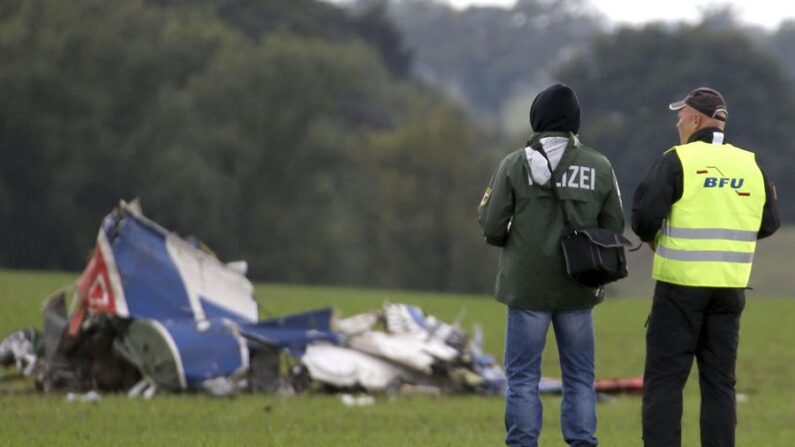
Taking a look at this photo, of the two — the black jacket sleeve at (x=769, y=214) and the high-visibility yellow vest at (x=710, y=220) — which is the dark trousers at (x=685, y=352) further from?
the black jacket sleeve at (x=769, y=214)

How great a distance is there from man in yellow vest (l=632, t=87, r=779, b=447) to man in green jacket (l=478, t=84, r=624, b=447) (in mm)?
306

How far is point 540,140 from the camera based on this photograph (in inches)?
376

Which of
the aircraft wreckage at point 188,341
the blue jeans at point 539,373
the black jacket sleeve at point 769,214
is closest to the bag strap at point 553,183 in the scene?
the blue jeans at point 539,373

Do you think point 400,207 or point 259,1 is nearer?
point 400,207

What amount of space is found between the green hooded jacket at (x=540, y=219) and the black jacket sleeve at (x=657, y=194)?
0.21 m

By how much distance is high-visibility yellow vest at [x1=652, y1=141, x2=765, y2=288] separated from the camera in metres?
9.54

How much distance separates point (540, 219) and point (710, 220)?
92 centimetres

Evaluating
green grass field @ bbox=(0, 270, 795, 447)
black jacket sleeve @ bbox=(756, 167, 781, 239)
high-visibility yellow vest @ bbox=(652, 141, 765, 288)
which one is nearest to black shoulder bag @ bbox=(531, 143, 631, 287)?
high-visibility yellow vest @ bbox=(652, 141, 765, 288)

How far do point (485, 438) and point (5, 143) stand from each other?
53325 mm

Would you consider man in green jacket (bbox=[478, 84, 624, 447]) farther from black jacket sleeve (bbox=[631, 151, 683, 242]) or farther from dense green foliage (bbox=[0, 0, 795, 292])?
dense green foliage (bbox=[0, 0, 795, 292])

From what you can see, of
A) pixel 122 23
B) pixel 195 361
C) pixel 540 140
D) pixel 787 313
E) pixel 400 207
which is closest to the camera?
pixel 540 140

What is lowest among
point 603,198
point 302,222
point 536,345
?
point 302,222

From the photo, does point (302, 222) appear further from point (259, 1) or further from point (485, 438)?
point (485, 438)

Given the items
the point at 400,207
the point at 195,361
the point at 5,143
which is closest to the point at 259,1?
the point at 400,207
